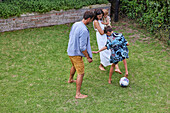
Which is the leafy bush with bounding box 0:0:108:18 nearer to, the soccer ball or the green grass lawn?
the green grass lawn

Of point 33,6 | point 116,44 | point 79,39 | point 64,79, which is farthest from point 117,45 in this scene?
point 33,6

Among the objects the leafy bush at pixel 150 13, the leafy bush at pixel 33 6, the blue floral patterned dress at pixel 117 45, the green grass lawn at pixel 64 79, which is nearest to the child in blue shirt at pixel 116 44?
the blue floral patterned dress at pixel 117 45

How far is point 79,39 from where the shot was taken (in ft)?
14.6

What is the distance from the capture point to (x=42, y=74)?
5.82 meters

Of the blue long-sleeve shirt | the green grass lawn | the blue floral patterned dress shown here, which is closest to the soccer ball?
the green grass lawn

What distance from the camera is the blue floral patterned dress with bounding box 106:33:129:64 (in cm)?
514

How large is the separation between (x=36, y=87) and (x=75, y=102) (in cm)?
115

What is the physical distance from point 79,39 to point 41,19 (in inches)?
182

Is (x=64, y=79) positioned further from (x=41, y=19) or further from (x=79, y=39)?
(x=41, y=19)

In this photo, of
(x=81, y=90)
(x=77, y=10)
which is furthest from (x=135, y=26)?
(x=81, y=90)

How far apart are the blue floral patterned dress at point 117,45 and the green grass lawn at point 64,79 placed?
2.57 ft

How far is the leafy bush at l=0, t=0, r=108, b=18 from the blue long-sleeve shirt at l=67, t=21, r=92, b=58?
14.5ft

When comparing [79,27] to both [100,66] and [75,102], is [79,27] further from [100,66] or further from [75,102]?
[100,66]

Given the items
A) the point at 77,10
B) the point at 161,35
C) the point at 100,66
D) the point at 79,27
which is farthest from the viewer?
the point at 77,10
